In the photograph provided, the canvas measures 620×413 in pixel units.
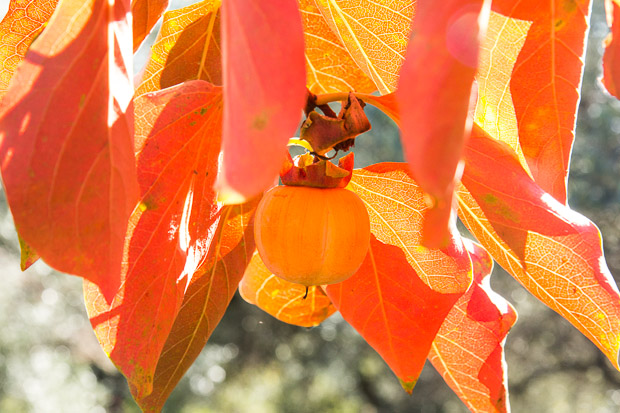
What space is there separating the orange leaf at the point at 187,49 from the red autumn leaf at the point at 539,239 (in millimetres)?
240

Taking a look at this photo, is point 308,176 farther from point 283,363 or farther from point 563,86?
point 283,363

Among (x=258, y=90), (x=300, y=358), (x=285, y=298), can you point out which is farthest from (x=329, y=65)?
(x=300, y=358)

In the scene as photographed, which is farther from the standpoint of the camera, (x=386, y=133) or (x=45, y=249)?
(x=386, y=133)

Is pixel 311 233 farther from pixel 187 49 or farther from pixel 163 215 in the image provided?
pixel 187 49

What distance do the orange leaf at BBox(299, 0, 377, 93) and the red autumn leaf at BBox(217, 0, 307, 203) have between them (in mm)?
329

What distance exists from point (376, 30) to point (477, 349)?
0.96 feet

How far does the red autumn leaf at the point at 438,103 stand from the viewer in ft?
0.62

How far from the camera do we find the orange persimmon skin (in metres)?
0.39

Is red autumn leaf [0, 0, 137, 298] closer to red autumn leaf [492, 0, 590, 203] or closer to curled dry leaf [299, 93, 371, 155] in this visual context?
curled dry leaf [299, 93, 371, 155]

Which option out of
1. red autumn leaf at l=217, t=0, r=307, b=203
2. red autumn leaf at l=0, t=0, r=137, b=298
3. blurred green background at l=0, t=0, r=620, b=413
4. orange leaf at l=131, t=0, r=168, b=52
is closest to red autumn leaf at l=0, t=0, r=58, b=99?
orange leaf at l=131, t=0, r=168, b=52

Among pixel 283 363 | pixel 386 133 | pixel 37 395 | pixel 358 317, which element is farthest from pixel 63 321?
pixel 358 317

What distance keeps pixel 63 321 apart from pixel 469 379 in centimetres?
579

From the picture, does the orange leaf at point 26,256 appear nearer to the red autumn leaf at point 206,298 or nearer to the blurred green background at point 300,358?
the red autumn leaf at point 206,298

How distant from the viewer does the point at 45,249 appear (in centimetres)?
29
